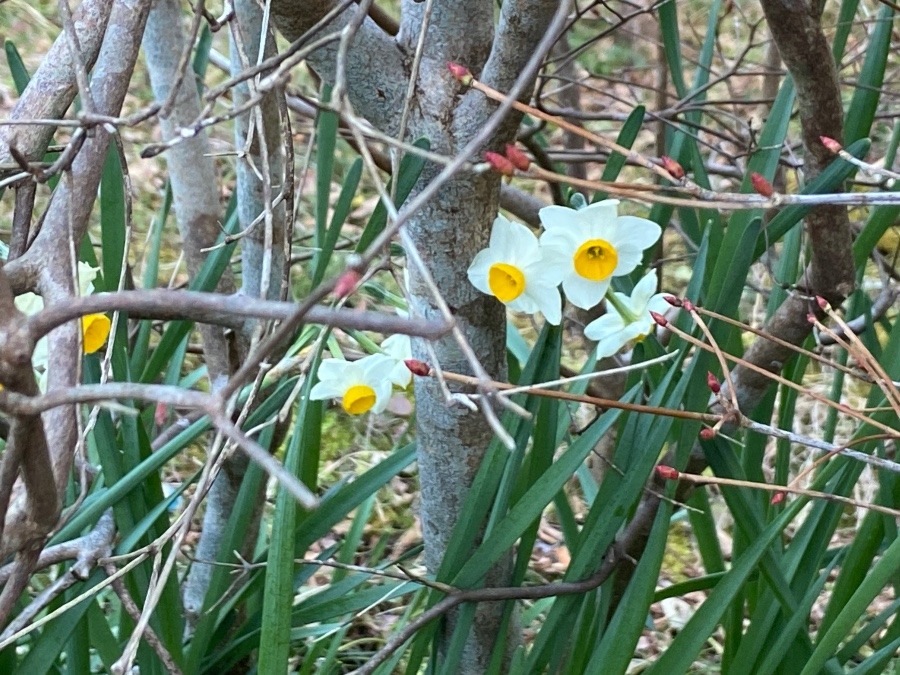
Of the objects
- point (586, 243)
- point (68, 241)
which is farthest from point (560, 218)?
point (68, 241)

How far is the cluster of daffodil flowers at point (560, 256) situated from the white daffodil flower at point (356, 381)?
0.47 feet

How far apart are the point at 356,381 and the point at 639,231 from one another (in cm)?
29

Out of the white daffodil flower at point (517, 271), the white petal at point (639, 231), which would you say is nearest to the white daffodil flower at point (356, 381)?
the white daffodil flower at point (517, 271)

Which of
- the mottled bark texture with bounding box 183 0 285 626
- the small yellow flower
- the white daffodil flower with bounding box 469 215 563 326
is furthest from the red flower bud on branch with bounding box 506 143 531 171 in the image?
the mottled bark texture with bounding box 183 0 285 626

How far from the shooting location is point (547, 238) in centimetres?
73

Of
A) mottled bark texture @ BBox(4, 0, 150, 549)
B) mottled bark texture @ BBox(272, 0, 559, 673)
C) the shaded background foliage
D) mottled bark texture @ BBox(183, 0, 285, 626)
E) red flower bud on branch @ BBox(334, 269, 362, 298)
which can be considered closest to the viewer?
red flower bud on branch @ BBox(334, 269, 362, 298)

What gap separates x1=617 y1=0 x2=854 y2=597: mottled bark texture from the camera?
0.79 metres

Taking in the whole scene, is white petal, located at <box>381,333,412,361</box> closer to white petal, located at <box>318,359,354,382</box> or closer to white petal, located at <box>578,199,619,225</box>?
white petal, located at <box>318,359,354,382</box>

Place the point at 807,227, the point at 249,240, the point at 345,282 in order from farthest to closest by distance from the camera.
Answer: the point at 249,240 < the point at 807,227 < the point at 345,282

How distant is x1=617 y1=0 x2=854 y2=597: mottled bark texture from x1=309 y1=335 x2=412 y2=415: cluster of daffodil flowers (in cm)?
29

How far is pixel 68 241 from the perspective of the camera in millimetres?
586

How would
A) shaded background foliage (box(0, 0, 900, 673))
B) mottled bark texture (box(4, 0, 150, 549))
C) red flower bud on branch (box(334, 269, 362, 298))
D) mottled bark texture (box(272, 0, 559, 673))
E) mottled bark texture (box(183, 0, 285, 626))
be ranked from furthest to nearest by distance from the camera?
mottled bark texture (box(183, 0, 285, 626)) → mottled bark texture (box(272, 0, 559, 673)) → shaded background foliage (box(0, 0, 900, 673)) → mottled bark texture (box(4, 0, 150, 549)) → red flower bud on branch (box(334, 269, 362, 298))

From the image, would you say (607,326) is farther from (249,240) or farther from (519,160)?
(249,240)

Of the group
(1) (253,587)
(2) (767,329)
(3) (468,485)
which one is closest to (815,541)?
(2) (767,329)
